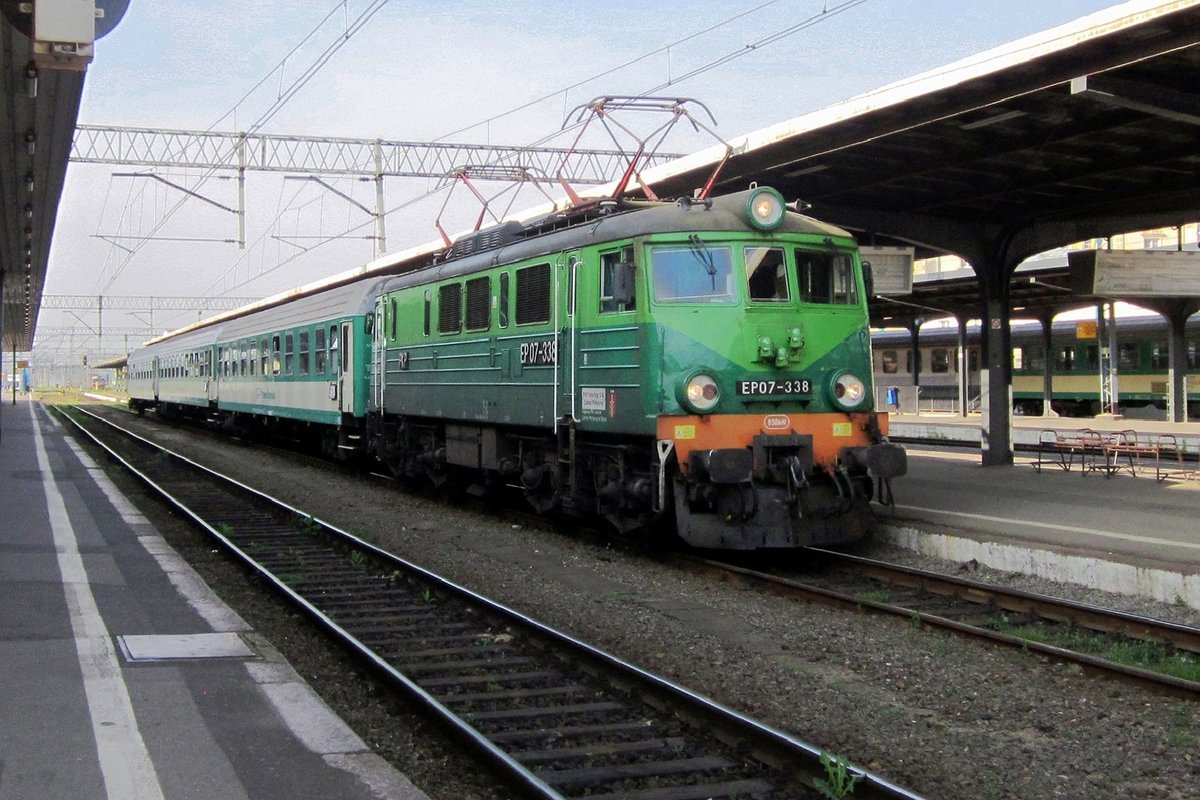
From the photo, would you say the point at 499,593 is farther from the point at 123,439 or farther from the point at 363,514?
the point at 123,439

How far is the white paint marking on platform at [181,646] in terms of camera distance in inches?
293

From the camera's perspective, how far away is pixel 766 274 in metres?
11.1

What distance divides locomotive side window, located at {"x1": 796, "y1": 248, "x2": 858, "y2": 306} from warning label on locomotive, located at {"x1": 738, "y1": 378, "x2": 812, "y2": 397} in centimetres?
82

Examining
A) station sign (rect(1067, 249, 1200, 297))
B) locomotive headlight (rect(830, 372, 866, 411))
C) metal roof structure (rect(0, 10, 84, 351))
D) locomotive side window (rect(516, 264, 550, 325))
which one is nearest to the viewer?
locomotive headlight (rect(830, 372, 866, 411))

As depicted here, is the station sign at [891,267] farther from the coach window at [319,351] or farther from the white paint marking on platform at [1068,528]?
the coach window at [319,351]

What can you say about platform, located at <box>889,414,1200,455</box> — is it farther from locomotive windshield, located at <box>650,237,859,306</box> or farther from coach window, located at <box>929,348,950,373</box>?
locomotive windshield, located at <box>650,237,859,306</box>

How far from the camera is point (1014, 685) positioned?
698cm

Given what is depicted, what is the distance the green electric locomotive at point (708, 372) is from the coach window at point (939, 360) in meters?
36.4

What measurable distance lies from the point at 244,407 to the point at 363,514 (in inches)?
589

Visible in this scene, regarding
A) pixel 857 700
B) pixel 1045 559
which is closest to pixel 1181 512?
pixel 1045 559

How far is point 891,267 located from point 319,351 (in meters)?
10.9

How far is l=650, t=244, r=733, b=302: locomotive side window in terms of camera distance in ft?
35.6

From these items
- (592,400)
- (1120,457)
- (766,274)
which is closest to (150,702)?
(592,400)

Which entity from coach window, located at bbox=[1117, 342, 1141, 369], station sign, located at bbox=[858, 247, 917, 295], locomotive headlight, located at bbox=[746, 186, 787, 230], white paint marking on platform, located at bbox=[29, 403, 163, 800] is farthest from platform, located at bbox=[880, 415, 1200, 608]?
coach window, located at bbox=[1117, 342, 1141, 369]
